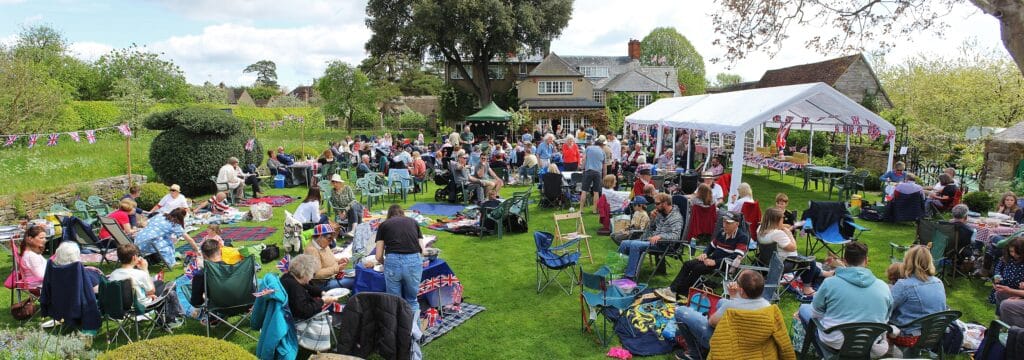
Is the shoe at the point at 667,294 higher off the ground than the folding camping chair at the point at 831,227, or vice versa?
the folding camping chair at the point at 831,227

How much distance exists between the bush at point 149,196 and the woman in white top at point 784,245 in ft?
39.4

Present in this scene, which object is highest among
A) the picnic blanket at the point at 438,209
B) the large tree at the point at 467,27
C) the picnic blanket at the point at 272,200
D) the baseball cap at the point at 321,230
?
the large tree at the point at 467,27

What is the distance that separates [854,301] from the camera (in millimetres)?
4336

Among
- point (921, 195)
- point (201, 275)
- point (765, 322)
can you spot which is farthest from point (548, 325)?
point (921, 195)

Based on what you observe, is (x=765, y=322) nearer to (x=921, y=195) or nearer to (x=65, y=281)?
(x=65, y=281)

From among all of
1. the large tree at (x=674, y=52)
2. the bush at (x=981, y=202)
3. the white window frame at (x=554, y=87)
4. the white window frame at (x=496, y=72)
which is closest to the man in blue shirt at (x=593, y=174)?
the bush at (x=981, y=202)

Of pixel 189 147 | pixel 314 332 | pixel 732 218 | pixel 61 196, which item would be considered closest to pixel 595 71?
pixel 189 147

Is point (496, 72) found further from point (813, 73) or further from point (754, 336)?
A: point (754, 336)

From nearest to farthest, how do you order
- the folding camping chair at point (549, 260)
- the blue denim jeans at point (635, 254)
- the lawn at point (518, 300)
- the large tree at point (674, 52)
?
1. the lawn at point (518, 300)
2. the folding camping chair at point (549, 260)
3. the blue denim jeans at point (635, 254)
4. the large tree at point (674, 52)

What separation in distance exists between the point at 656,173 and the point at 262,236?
361 inches

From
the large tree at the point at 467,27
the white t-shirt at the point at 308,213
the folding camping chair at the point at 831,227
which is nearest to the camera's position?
the folding camping chair at the point at 831,227

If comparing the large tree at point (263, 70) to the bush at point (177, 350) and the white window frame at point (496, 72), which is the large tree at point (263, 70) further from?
the bush at point (177, 350)

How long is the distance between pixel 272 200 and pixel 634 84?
3068cm

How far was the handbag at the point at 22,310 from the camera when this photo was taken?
613cm
